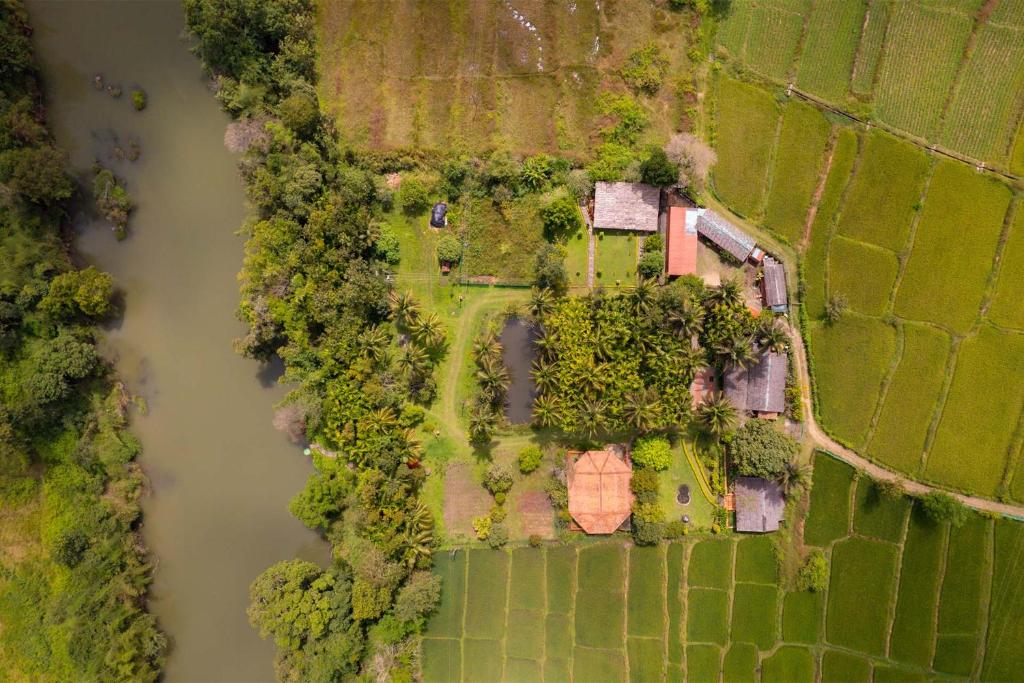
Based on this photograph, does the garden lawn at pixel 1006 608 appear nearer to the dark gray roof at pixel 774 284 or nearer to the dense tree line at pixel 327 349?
the dark gray roof at pixel 774 284

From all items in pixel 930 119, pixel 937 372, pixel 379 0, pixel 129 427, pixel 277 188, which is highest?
pixel 379 0

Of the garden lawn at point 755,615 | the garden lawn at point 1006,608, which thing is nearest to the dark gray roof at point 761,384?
the garden lawn at point 755,615

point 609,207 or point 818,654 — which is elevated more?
point 609,207

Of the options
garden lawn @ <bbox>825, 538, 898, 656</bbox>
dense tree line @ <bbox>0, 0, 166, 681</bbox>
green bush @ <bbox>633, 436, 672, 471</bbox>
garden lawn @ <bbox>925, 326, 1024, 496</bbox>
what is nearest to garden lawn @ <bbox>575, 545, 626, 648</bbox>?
green bush @ <bbox>633, 436, 672, 471</bbox>

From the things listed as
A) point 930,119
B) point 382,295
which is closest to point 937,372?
point 930,119

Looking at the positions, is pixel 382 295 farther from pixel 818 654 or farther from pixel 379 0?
pixel 818 654

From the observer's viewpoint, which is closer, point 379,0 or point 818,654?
point 818,654
